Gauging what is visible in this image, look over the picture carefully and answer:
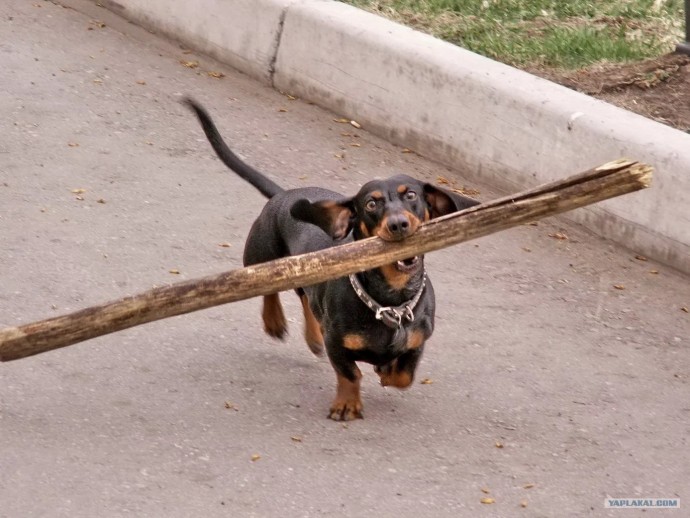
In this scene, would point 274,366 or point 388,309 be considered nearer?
point 388,309

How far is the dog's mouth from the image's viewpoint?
4422 mm

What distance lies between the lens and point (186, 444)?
441 centimetres

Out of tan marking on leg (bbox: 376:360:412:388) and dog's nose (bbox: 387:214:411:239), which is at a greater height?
dog's nose (bbox: 387:214:411:239)

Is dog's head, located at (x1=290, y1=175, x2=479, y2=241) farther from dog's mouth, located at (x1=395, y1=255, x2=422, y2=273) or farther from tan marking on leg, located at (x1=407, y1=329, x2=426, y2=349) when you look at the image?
tan marking on leg, located at (x1=407, y1=329, x2=426, y2=349)

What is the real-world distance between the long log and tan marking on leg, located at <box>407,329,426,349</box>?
46 cm

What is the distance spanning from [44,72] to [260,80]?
140 cm

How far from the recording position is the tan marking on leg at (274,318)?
17.1 ft

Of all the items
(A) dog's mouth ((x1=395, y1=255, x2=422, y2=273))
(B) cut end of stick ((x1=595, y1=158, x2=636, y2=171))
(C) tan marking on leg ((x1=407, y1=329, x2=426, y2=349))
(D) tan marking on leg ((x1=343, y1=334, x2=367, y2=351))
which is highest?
(B) cut end of stick ((x1=595, y1=158, x2=636, y2=171))

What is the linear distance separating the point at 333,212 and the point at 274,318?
0.87 m

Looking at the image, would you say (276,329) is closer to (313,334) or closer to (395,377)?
(313,334)

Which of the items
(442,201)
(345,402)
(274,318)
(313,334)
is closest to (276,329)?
(274,318)

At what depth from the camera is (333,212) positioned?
4.52 meters

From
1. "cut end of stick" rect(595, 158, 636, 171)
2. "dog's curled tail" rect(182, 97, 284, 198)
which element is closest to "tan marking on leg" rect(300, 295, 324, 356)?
"dog's curled tail" rect(182, 97, 284, 198)

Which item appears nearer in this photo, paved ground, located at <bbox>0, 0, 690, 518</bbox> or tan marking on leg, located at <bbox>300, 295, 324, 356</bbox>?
paved ground, located at <bbox>0, 0, 690, 518</bbox>
